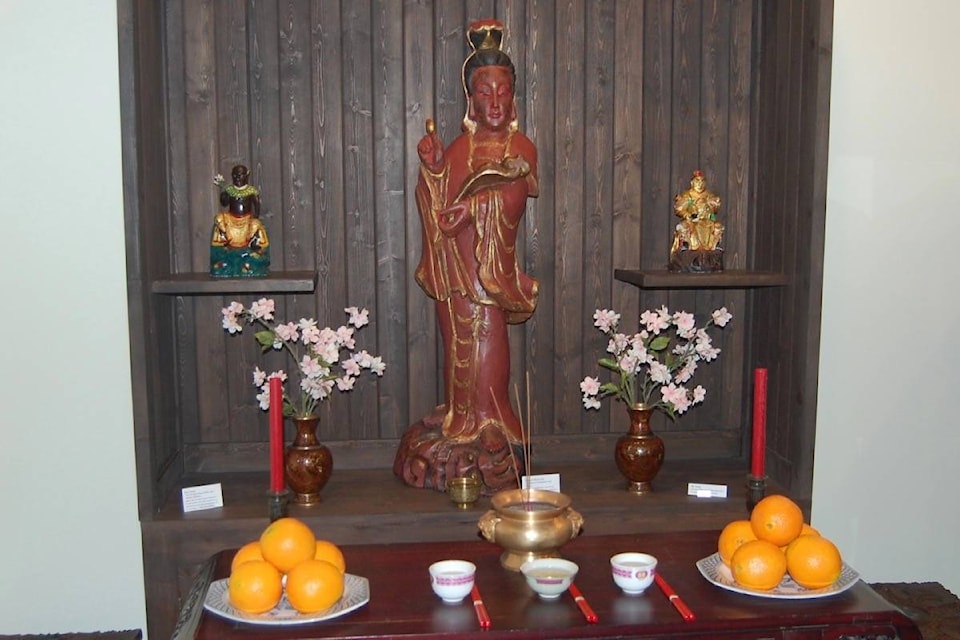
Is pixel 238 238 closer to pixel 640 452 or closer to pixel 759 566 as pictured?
pixel 640 452

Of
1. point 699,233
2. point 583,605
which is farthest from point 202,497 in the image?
point 699,233

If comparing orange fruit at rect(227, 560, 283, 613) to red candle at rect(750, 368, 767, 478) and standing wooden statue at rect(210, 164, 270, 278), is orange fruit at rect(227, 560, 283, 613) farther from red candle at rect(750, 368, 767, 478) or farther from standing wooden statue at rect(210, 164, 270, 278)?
standing wooden statue at rect(210, 164, 270, 278)

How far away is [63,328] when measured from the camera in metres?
2.37

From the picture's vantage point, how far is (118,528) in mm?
2434

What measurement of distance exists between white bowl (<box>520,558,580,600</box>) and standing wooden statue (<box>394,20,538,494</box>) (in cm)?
89

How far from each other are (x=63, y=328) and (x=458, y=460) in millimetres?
994

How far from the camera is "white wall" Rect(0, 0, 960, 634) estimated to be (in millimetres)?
2332

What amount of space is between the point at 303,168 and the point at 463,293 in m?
0.57

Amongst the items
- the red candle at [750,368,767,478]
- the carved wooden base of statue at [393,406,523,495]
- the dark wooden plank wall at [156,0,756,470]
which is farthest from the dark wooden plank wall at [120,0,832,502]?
the red candle at [750,368,767,478]

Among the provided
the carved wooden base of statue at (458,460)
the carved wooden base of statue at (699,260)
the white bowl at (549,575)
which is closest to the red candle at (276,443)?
the white bowl at (549,575)

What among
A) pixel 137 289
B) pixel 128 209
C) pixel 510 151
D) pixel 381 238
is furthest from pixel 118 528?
pixel 510 151

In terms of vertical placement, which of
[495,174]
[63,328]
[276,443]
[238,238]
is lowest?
[276,443]

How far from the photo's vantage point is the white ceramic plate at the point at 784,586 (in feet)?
5.12

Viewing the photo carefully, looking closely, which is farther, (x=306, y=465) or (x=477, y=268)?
(x=477, y=268)
